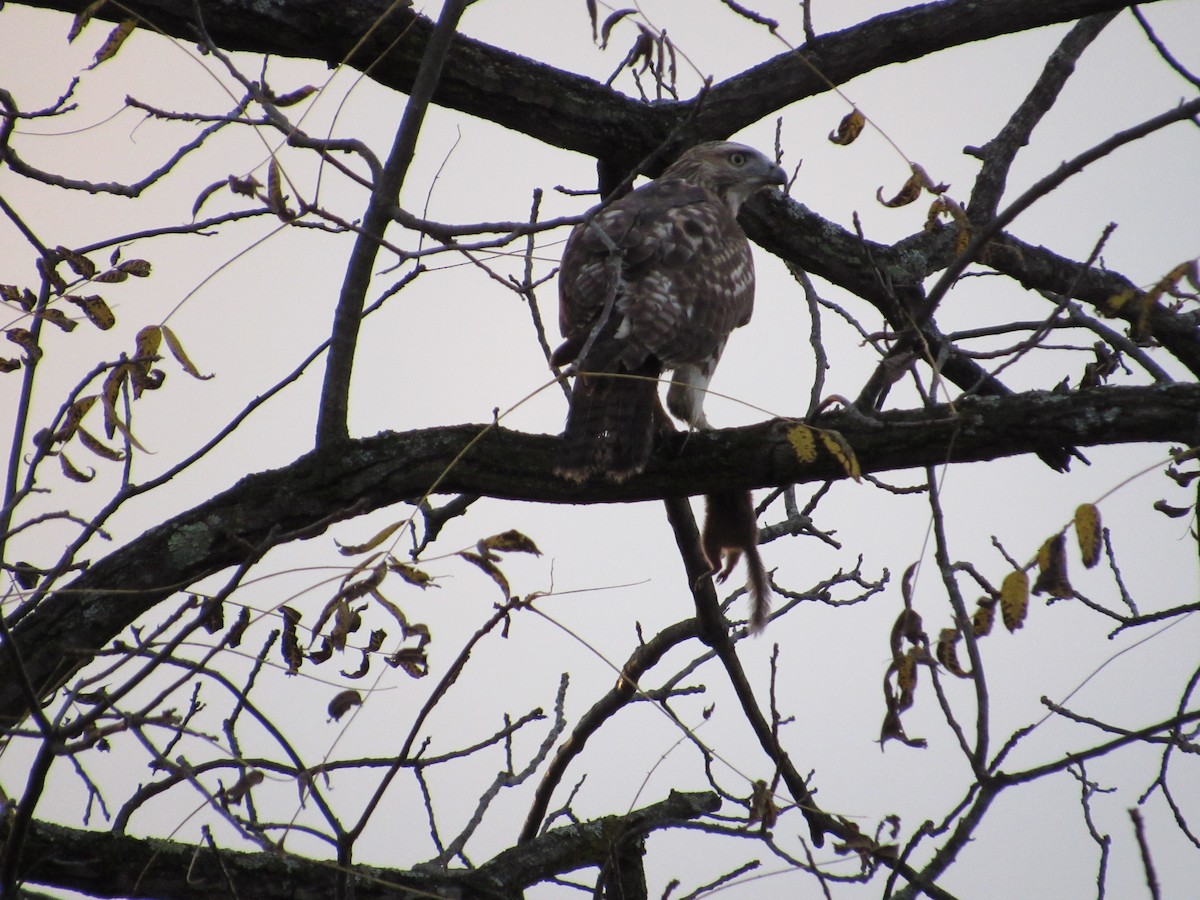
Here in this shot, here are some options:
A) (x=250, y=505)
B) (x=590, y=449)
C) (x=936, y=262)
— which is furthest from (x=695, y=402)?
(x=250, y=505)

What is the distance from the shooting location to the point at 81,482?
9.04ft

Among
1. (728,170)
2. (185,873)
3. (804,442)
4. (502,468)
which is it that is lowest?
(185,873)

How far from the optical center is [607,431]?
10.5ft

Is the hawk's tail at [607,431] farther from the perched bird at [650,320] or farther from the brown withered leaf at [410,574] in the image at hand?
the brown withered leaf at [410,574]

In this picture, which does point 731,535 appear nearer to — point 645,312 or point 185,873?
point 645,312

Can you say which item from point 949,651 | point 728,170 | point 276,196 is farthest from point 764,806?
point 728,170

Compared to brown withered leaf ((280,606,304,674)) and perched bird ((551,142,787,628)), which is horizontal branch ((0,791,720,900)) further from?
perched bird ((551,142,787,628))

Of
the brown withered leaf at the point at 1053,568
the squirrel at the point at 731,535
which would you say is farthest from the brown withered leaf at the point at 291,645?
the squirrel at the point at 731,535

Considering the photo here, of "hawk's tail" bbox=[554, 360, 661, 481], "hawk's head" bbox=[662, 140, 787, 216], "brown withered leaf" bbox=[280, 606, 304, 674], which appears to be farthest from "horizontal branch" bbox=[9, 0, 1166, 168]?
"brown withered leaf" bbox=[280, 606, 304, 674]

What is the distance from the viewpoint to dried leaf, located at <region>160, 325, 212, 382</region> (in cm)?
247

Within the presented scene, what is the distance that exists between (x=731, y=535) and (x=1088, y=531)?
7.04ft

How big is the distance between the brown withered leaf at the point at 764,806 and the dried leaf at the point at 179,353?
167 centimetres

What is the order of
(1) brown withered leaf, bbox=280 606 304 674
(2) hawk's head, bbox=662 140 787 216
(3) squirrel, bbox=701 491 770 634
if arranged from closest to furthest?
(1) brown withered leaf, bbox=280 606 304 674 → (3) squirrel, bbox=701 491 770 634 → (2) hawk's head, bbox=662 140 787 216

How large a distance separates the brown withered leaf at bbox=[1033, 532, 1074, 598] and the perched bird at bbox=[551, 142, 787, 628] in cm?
102
